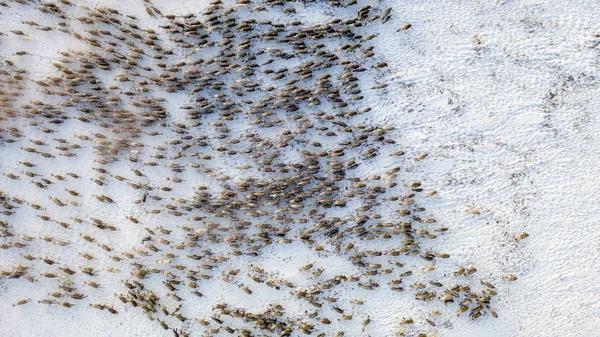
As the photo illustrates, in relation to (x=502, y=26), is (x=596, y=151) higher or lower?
lower

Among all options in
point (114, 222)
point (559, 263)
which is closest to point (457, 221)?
point (559, 263)

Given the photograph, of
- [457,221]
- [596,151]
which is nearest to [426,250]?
[457,221]

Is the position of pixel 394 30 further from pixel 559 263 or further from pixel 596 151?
pixel 559 263

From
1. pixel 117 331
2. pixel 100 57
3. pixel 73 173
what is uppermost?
pixel 100 57

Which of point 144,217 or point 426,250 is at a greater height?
point 144,217

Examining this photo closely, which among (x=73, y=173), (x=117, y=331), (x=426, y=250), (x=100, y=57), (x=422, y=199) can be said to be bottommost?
(x=117, y=331)

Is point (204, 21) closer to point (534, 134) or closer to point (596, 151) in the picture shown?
point (534, 134)
